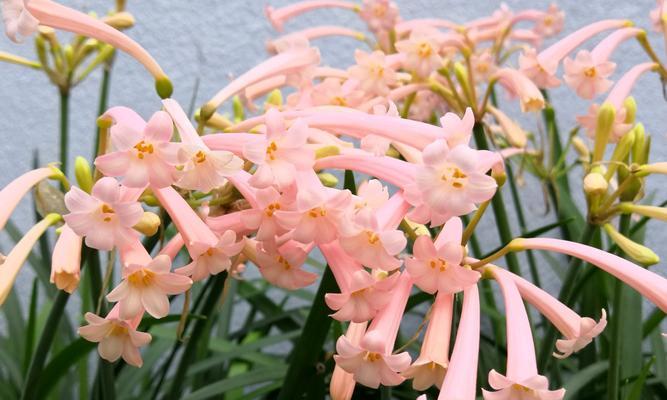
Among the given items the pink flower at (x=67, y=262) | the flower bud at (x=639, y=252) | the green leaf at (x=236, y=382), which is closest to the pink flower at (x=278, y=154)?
the pink flower at (x=67, y=262)

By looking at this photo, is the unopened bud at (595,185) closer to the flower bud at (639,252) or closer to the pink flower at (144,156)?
the flower bud at (639,252)

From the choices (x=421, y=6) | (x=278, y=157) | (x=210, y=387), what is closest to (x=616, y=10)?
(x=421, y=6)

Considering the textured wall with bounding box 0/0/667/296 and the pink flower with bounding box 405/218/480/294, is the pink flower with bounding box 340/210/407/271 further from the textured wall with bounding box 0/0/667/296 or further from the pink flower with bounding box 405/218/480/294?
the textured wall with bounding box 0/0/667/296

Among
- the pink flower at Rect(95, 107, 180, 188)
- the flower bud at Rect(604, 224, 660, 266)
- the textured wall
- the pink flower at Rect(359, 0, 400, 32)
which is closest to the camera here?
the pink flower at Rect(95, 107, 180, 188)

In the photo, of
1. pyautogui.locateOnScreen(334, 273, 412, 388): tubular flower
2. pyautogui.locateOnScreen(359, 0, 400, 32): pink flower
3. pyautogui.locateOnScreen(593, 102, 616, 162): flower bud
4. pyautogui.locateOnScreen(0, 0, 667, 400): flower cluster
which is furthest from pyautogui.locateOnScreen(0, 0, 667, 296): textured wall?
pyautogui.locateOnScreen(334, 273, 412, 388): tubular flower

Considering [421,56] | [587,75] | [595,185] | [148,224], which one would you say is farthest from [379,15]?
[148,224]

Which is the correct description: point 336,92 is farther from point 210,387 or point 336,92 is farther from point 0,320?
point 0,320
